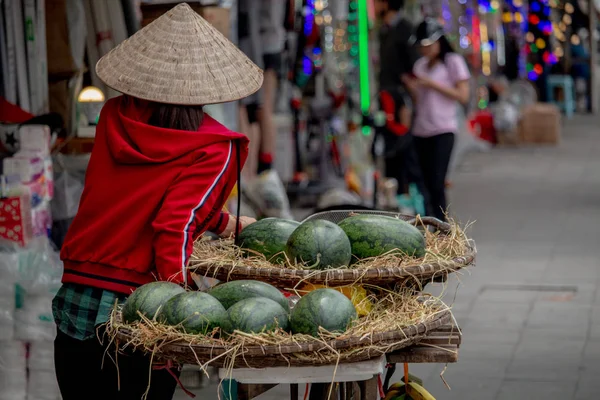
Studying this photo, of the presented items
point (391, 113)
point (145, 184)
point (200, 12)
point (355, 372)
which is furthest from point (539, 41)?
point (355, 372)

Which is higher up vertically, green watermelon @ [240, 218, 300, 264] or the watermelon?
green watermelon @ [240, 218, 300, 264]

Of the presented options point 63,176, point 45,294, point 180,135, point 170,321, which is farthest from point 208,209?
point 63,176

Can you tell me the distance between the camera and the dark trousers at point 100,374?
3.40m

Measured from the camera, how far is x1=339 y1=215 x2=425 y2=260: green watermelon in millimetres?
3336

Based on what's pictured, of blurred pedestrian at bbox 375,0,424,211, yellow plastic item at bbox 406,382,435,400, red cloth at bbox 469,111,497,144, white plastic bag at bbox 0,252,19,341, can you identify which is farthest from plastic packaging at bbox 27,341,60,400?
red cloth at bbox 469,111,497,144

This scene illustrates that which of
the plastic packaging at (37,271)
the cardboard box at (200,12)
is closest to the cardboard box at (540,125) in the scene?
the cardboard box at (200,12)

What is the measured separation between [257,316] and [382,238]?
623mm

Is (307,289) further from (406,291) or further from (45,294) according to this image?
(45,294)

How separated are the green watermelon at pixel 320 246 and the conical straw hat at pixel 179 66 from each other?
476 mm

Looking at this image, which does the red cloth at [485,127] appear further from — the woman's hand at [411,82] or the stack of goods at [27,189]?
the stack of goods at [27,189]

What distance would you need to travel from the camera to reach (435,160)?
909 cm

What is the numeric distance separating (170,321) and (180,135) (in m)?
0.63

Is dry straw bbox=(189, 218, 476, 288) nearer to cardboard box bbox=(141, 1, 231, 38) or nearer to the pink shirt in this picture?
cardboard box bbox=(141, 1, 231, 38)

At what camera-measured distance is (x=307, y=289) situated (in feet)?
10.8
